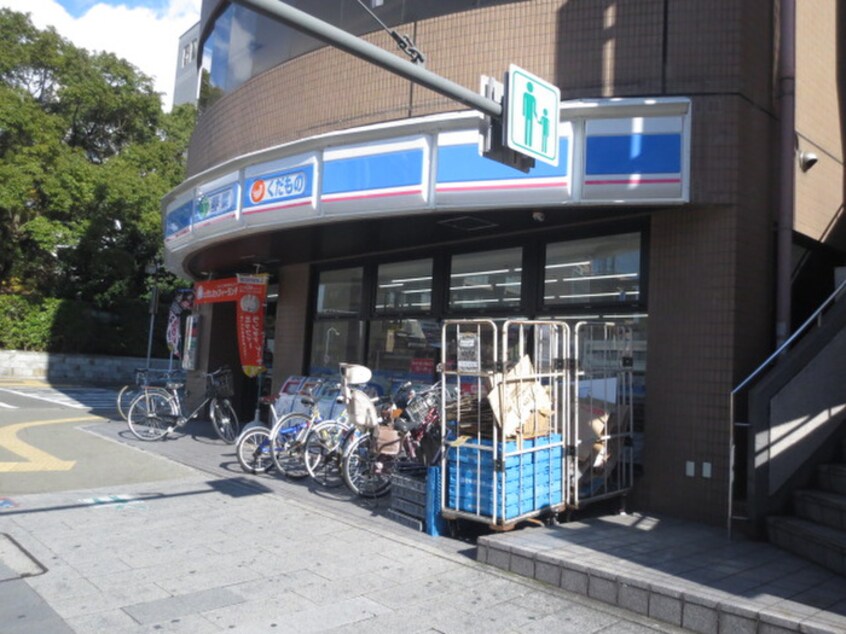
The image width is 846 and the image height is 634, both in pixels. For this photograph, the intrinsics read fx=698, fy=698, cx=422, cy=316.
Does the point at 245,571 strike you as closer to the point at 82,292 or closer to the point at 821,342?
the point at 821,342

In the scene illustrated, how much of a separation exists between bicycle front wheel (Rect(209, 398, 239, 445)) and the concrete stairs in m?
8.26

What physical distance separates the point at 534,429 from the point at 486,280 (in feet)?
12.1

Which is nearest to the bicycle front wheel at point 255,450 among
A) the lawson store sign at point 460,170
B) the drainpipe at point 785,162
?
the lawson store sign at point 460,170

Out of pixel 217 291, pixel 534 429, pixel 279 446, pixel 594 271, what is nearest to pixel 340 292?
pixel 217 291

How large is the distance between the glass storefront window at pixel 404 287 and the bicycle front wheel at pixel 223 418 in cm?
303

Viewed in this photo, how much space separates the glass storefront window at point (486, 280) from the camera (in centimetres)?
920

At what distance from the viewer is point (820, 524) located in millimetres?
5844

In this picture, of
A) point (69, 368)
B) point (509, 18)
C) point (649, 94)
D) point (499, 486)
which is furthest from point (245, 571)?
point (69, 368)

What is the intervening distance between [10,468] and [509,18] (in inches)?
327

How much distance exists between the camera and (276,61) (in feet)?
36.0

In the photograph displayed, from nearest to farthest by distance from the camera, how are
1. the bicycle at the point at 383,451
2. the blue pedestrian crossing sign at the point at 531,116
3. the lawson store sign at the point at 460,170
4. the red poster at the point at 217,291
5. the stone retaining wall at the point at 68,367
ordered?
the blue pedestrian crossing sign at the point at 531,116
the lawson store sign at the point at 460,170
the bicycle at the point at 383,451
the red poster at the point at 217,291
the stone retaining wall at the point at 68,367

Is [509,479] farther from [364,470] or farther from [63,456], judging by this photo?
[63,456]

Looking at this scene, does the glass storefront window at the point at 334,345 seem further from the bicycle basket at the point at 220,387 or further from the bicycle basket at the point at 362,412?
the bicycle basket at the point at 362,412

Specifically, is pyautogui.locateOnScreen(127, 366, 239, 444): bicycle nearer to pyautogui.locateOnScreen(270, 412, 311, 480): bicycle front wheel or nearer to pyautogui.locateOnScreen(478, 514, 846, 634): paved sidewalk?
pyautogui.locateOnScreen(270, 412, 311, 480): bicycle front wheel
